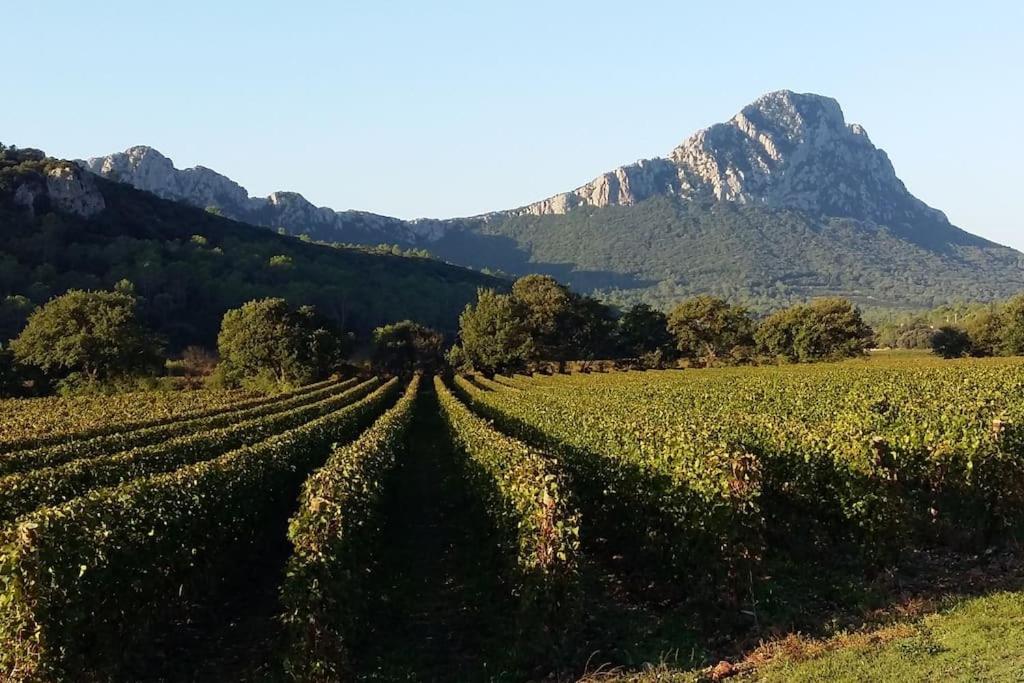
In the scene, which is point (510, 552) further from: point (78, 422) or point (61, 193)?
point (61, 193)

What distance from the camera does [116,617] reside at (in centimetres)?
849

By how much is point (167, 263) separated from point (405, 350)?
39.2 m

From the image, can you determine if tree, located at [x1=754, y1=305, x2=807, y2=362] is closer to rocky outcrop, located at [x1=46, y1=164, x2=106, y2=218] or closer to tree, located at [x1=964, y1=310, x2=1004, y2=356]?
tree, located at [x1=964, y1=310, x2=1004, y2=356]

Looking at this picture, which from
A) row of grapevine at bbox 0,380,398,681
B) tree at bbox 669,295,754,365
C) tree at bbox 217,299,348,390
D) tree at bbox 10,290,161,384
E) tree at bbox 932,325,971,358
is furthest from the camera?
tree at bbox 669,295,754,365

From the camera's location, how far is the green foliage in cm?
8338

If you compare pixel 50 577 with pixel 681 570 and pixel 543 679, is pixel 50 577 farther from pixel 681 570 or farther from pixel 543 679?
pixel 681 570

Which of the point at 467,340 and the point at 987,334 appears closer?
the point at 987,334

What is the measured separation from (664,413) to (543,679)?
15368 millimetres

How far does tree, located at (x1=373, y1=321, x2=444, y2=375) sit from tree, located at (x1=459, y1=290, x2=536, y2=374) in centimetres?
1823

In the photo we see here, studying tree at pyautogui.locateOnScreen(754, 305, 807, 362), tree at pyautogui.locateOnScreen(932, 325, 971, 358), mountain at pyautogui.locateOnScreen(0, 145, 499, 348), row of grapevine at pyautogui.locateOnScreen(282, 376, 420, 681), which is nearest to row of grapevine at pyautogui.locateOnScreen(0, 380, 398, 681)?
row of grapevine at pyautogui.locateOnScreen(282, 376, 420, 681)

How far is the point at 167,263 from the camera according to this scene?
4392 inches

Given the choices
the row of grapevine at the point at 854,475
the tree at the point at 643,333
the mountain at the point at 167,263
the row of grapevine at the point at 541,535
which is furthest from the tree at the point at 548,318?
the row of grapevine at the point at 541,535

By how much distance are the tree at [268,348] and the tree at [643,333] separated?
43.5 meters

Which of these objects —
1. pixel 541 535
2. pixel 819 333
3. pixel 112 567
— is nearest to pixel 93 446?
pixel 112 567
